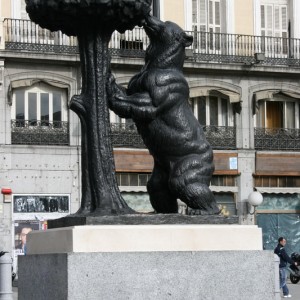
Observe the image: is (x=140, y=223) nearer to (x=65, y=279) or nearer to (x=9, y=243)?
(x=65, y=279)

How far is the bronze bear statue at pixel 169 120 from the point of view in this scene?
34.4ft

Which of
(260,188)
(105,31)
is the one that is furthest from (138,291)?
(260,188)

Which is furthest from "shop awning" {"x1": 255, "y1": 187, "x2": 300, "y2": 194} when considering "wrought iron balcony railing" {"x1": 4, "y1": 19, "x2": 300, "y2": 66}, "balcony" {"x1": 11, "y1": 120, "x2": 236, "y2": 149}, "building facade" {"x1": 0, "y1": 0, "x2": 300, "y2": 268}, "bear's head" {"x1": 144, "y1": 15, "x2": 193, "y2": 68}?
"bear's head" {"x1": 144, "y1": 15, "x2": 193, "y2": 68}

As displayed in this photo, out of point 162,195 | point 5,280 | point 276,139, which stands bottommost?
point 5,280

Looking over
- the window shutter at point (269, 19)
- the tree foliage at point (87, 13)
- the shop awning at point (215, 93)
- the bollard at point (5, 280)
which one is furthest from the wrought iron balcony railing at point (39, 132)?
the tree foliage at point (87, 13)

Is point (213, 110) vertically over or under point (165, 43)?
over

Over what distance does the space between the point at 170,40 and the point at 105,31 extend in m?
0.67

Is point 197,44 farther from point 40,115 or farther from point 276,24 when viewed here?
point 40,115

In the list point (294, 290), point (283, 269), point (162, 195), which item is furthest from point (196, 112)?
point (162, 195)

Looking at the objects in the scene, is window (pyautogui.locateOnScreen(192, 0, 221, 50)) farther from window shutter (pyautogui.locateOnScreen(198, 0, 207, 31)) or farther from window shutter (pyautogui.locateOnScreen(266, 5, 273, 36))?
window shutter (pyautogui.locateOnScreen(266, 5, 273, 36))

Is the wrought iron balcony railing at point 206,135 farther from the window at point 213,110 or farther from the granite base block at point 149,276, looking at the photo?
the granite base block at point 149,276

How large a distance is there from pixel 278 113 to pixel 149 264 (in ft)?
93.3

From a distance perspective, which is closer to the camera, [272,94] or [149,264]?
[149,264]

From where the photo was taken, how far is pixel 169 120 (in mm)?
10516
